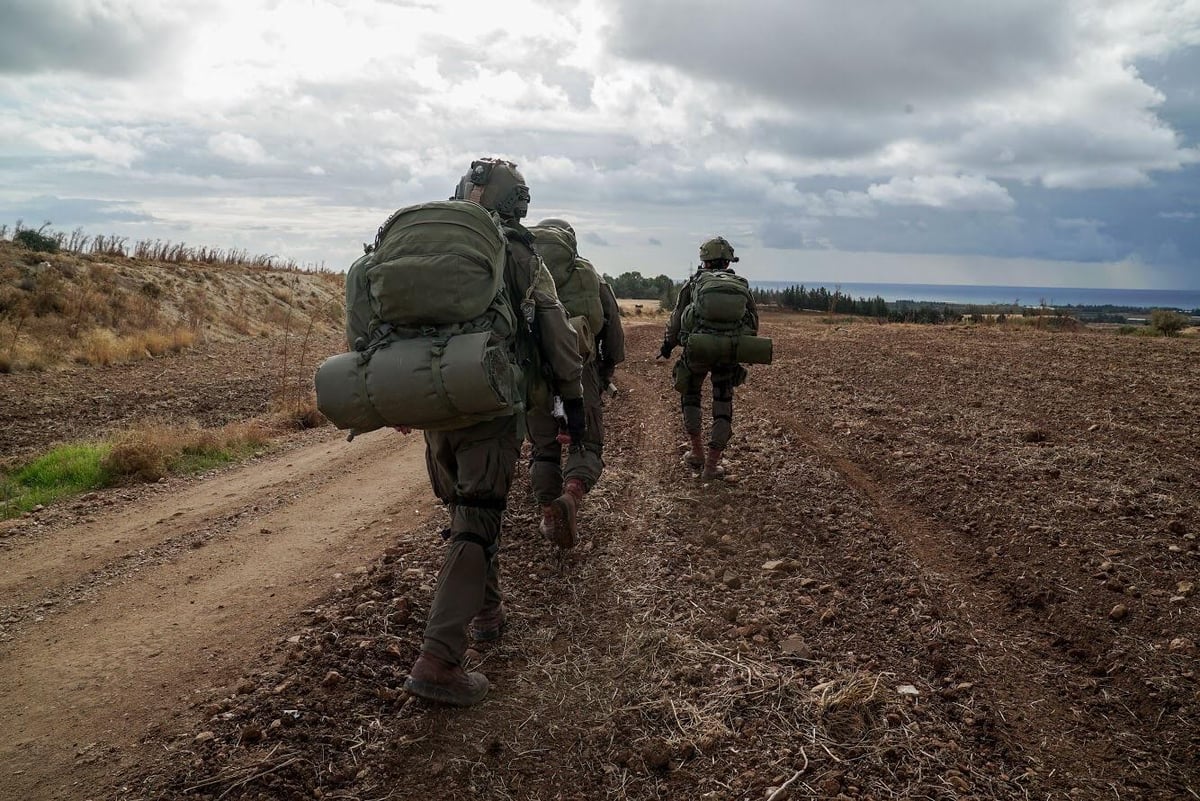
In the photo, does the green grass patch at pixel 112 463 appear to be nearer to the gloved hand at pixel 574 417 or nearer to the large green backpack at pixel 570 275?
the large green backpack at pixel 570 275

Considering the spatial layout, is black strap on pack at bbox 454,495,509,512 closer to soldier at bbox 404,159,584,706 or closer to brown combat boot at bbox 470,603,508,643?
soldier at bbox 404,159,584,706

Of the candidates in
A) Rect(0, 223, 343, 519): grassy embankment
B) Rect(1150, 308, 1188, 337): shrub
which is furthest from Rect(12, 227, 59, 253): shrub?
Rect(1150, 308, 1188, 337): shrub

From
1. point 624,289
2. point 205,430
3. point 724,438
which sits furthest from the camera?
point 624,289

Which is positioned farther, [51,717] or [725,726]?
[51,717]

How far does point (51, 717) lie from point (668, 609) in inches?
127

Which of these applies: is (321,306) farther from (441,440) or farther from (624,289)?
(624,289)

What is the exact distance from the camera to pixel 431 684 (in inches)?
143

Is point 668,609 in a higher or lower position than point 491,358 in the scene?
lower

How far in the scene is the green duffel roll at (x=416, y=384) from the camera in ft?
11.4

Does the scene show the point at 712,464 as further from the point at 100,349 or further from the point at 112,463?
the point at 100,349

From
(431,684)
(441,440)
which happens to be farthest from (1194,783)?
(441,440)

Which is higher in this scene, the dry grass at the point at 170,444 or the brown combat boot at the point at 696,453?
the brown combat boot at the point at 696,453

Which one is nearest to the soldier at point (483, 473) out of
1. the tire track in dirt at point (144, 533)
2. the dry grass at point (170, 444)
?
the tire track in dirt at point (144, 533)

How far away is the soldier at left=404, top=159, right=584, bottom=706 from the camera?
3678 millimetres
